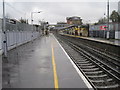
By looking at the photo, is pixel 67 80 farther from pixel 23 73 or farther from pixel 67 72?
pixel 23 73

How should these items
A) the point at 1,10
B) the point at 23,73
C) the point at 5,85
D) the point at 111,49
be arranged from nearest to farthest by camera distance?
the point at 5,85 → the point at 23,73 → the point at 1,10 → the point at 111,49

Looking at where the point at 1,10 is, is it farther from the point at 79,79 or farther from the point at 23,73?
the point at 79,79

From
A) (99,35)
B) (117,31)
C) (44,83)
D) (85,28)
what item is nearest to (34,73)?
(44,83)

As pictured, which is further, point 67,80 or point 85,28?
point 85,28

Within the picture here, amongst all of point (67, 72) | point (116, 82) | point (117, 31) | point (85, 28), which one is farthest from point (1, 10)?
point (85, 28)

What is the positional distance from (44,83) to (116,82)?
325 centimetres

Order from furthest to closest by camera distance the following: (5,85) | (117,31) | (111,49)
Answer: (117,31), (111,49), (5,85)

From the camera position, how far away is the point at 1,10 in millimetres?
15375

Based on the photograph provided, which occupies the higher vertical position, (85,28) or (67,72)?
(85,28)

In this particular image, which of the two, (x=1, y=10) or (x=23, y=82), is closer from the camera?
(x=23, y=82)

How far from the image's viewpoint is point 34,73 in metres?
9.05

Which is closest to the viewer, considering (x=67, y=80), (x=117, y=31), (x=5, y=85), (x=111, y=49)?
(x=5, y=85)

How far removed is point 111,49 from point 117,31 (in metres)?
19.6

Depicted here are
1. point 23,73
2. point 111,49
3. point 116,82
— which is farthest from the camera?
point 111,49
